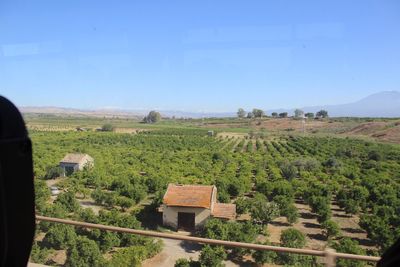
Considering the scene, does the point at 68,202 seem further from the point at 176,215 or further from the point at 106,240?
the point at 106,240

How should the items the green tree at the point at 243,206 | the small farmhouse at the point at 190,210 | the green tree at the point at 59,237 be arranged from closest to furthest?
the green tree at the point at 59,237 < the small farmhouse at the point at 190,210 < the green tree at the point at 243,206

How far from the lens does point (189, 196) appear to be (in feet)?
59.1

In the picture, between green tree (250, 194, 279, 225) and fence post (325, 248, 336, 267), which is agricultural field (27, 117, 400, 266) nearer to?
green tree (250, 194, 279, 225)

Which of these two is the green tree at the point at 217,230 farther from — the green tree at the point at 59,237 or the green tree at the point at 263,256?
the green tree at the point at 59,237

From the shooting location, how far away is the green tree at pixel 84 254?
10.8 metres

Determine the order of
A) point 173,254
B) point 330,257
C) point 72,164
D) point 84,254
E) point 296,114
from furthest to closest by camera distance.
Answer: point 296,114, point 72,164, point 173,254, point 84,254, point 330,257

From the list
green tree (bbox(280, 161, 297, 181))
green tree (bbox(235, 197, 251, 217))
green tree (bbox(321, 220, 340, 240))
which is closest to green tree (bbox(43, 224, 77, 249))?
green tree (bbox(235, 197, 251, 217))

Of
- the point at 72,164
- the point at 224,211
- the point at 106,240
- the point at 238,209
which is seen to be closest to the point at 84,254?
the point at 106,240

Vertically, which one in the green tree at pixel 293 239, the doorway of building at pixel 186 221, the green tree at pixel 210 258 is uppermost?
the green tree at pixel 210 258

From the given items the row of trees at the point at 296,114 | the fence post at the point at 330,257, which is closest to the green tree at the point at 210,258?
the fence post at the point at 330,257

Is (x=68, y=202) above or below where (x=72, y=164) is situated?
below

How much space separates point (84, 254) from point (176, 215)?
6.67 metres

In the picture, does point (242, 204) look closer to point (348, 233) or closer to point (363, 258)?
point (348, 233)

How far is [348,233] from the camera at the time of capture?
17438mm
